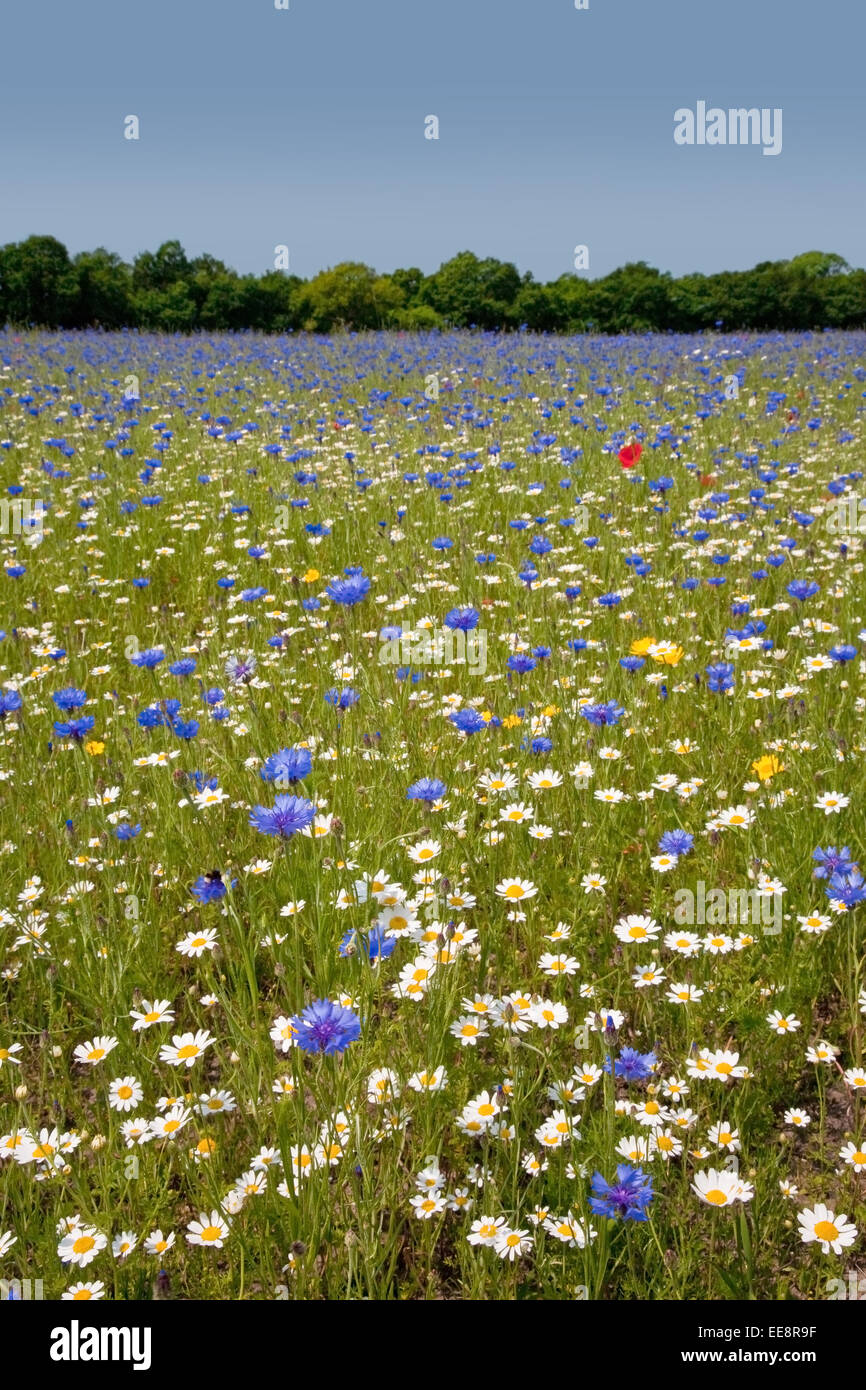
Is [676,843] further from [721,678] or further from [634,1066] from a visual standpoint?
[721,678]

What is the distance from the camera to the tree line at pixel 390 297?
1695 cm

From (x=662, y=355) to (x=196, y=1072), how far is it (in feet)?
34.4

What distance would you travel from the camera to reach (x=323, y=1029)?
119cm

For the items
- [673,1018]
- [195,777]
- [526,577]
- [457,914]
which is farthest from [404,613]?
[673,1018]

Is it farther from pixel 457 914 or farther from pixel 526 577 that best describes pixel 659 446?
pixel 457 914

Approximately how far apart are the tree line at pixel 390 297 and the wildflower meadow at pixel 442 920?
13.7 meters

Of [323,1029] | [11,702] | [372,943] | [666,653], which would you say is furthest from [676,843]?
[11,702]

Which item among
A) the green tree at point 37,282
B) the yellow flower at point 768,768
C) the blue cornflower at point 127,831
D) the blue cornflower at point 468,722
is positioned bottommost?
the blue cornflower at point 127,831

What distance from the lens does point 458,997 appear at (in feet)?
5.79

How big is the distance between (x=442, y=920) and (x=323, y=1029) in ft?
2.00

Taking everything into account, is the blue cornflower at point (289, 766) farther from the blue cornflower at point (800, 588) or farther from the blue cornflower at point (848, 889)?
the blue cornflower at point (800, 588)

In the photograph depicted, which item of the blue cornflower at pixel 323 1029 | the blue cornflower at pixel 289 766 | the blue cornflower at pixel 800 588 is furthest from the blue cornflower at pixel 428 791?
the blue cornflower at pixel 800 588

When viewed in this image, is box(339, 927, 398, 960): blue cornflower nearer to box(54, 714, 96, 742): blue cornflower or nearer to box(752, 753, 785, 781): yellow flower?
box(54, 714, 96, 742): blue cornflower

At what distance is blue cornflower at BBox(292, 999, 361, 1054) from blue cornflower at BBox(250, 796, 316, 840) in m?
0.27
